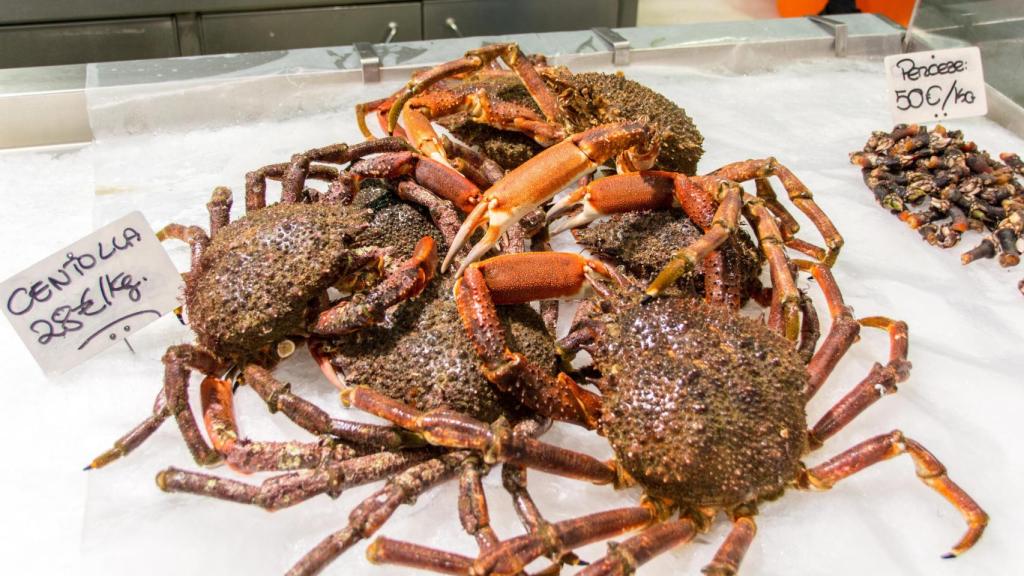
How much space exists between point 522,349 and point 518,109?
0.86 meters

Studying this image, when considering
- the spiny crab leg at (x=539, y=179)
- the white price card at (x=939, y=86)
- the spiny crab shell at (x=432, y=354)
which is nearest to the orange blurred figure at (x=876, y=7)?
the white price card at (x=939, y=86)

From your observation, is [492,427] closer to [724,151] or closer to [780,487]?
[780,487]

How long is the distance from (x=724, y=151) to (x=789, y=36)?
814mm

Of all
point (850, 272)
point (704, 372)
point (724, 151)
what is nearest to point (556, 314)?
point (704, 372)

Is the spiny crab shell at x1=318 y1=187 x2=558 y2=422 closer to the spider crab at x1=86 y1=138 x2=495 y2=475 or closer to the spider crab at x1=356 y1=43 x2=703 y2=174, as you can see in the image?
the spider crab at x1=86 y1=138 x2=495 y2=475

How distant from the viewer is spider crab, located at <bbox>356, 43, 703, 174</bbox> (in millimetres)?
2008

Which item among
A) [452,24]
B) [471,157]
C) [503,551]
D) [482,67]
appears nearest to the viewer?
[503,551]

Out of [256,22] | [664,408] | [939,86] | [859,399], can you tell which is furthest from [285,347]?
[256,22]

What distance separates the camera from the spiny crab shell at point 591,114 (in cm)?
198

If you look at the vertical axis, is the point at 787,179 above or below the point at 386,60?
below

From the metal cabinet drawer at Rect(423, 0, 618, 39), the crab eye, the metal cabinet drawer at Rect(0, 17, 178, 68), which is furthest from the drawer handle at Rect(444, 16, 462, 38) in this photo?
the crab eye

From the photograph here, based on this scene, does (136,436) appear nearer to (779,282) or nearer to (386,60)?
(779,282)

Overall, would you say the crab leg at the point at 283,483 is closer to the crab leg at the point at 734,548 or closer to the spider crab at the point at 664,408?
the spider crab at the point at 664,408

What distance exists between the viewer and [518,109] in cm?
209
